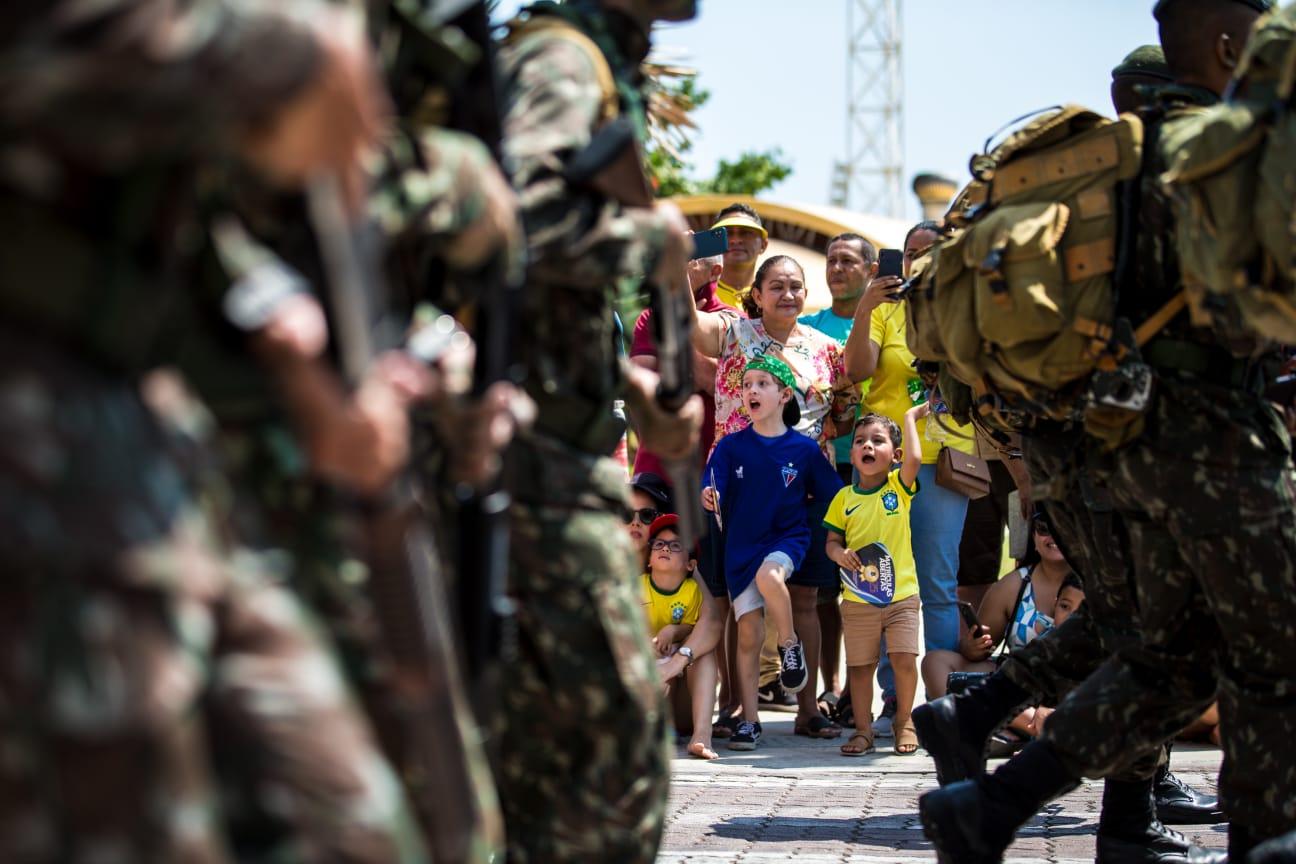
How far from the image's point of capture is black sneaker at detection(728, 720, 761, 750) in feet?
24.0

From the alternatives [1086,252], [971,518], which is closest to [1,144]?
[1086,252]

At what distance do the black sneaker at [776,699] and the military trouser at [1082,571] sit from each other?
134 inches

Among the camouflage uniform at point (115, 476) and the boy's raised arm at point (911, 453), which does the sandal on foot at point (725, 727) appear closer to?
the boy's raised arm at point (911, 453)

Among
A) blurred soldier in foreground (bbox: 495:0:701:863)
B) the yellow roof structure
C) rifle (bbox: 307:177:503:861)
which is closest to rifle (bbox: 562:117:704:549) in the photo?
blurred soldier in foreground (bbox: 495:0:701:863)

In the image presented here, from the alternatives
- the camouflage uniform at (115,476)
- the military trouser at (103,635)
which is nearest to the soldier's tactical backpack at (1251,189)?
the camouflage uniform at (115,476)

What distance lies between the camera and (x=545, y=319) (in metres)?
3.57

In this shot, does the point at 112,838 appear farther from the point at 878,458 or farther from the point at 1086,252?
the point at 878,458

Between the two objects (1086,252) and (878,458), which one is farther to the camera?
(878,458)

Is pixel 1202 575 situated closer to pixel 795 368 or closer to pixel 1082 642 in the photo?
pixel 1082 642

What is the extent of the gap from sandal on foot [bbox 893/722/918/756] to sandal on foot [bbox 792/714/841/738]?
0.52 meters

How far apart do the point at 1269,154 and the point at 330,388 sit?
2478mm

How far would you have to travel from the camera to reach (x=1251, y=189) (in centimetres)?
390

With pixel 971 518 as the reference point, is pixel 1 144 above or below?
above

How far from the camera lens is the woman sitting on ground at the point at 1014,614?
707 centimetres
